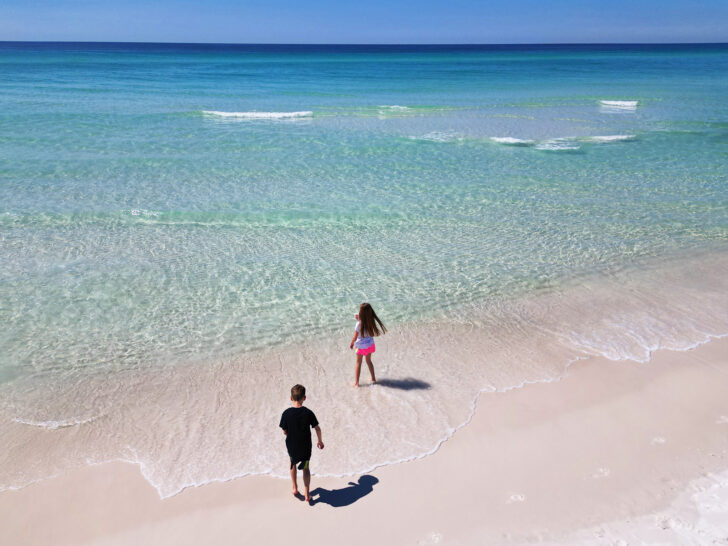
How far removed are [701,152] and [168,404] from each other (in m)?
22.6

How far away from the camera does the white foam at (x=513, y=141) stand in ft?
76.5

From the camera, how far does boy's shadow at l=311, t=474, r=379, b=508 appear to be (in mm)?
5727

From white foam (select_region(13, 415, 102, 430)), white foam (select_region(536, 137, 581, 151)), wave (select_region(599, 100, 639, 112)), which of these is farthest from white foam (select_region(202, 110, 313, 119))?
white foam (select_region(13, 415, 102, 430))

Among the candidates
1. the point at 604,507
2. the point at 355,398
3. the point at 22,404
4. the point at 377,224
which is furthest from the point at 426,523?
the point at 377,224

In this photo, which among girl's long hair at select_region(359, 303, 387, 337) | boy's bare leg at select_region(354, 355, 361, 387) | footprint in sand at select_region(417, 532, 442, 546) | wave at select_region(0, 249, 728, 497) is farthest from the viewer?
boy's bare leg at select_region(354, 355, 361, 387)

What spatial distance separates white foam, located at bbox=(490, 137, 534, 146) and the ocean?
18 cm

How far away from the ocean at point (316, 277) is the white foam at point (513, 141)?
0.58 ft

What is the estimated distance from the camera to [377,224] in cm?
1423

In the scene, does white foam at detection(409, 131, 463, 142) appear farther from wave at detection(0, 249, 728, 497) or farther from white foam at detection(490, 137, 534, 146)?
wave at detection(0, 249, 728, 497)

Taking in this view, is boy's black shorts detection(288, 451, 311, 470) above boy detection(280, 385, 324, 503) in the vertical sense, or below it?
below

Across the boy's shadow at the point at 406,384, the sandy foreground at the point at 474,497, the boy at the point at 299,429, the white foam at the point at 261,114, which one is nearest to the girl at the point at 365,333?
the boy's shadow at the point at 406,384

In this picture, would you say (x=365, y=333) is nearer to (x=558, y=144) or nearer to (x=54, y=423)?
(x=54, y=423)

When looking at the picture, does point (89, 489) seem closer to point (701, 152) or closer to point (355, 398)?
point (355, 398)

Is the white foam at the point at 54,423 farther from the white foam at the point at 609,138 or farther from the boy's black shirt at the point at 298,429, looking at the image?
the white foam at the point at 609,138
